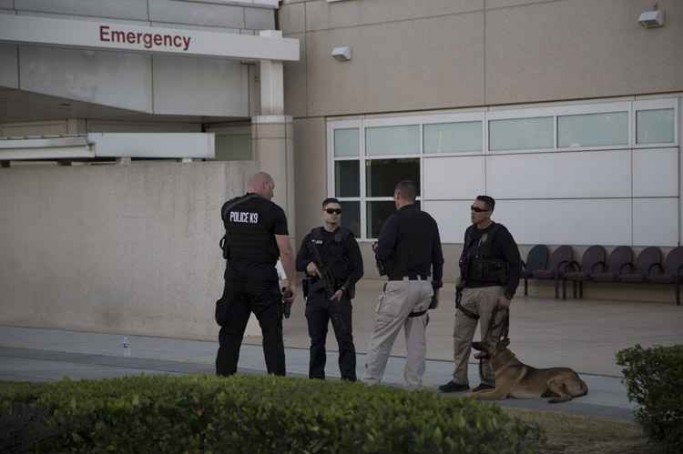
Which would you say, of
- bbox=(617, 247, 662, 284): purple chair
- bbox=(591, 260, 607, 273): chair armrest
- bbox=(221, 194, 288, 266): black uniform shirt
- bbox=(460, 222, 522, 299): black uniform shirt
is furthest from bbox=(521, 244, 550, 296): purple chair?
bbox=(221, 194, 288, 266): black uniform shirt

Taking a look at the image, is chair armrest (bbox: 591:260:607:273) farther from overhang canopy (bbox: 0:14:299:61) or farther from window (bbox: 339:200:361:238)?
overhang canopy (bbox: 0:14:299:61)

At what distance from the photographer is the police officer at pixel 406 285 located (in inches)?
429

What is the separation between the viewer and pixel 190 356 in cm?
1441

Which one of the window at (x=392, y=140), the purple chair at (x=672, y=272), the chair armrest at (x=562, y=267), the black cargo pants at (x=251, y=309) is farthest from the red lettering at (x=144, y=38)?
the black cargo pants at (x=251, y=309)

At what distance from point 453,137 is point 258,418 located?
1816cm

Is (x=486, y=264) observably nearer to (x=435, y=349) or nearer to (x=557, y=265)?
(x=435, y=349)

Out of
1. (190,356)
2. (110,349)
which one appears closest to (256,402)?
(190,356)

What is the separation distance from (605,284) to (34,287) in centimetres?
945

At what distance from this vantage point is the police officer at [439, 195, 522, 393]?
441 inches

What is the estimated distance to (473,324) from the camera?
11461 millimetres

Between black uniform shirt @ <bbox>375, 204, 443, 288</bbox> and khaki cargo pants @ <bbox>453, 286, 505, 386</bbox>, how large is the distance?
1.98ft

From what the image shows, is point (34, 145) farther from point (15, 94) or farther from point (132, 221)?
point (15, 94)

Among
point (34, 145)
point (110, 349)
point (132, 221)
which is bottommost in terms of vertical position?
point (110, 349)

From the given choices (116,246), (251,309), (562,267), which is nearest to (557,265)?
(562,267)
